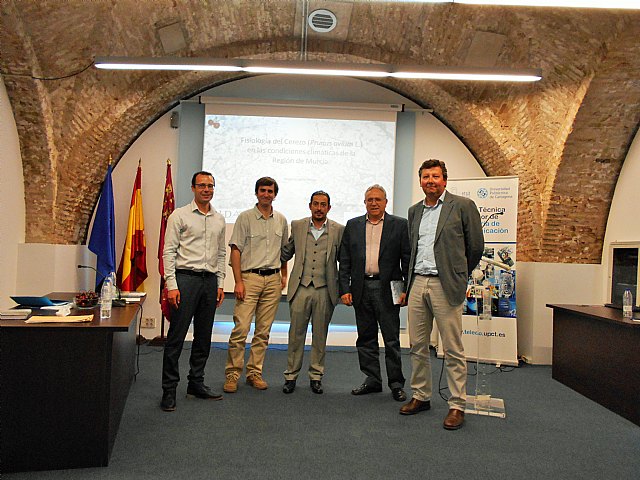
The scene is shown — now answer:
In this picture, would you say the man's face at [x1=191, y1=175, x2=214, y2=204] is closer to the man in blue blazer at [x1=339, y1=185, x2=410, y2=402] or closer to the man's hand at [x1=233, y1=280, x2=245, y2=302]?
the man's hand at [x1=233, y1=280, x2=245, y2=302]

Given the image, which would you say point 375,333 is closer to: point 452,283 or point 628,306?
point 452,283

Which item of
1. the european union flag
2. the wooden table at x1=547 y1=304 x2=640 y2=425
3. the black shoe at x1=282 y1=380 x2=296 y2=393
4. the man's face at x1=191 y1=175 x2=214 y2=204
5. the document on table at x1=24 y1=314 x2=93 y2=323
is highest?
the man's face at x1=191 y1=175 x2=214 y2=204

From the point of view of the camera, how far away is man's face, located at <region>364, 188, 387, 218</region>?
4.28 metres

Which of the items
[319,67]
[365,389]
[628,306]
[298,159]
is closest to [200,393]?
[365,389]

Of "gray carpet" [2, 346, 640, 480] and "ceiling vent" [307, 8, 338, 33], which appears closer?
"gray carpet" [2, 346, 640, 480]

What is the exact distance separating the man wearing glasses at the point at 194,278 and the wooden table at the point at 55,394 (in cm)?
101

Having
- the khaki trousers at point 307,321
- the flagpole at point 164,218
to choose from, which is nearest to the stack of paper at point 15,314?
the khaki trousers at point 307,321

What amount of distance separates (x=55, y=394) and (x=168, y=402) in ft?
3.92

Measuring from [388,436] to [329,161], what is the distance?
174 inches

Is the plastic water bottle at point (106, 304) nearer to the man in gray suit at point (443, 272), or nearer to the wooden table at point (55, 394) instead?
the wooden table at point (55, 394)

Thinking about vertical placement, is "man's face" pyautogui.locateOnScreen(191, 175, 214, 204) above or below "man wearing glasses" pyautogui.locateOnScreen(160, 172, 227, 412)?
above

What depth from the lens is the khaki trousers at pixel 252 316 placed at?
429cm


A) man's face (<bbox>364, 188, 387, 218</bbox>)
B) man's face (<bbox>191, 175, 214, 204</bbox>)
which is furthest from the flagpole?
man's face (<bbox>364, 188, 387, 218</bbox>)

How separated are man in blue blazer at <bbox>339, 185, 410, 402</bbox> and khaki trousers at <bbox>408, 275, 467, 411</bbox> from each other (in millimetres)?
381
